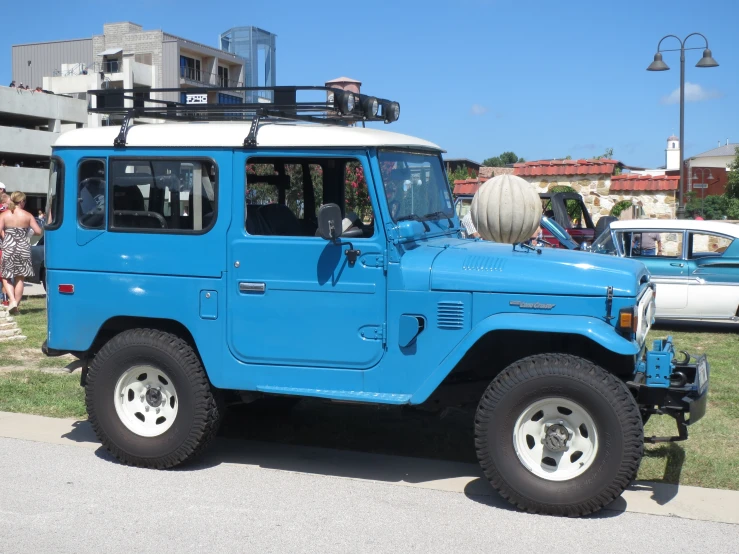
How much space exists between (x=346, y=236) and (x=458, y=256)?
71 centimetres

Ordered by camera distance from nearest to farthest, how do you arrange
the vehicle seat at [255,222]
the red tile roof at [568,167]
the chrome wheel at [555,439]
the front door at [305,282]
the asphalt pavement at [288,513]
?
the asphalt pavement at [288,513]
the chrome wheel at [555,439]
the front door at [305,282]
the vehicle seat at [255,222]
the red tile roof at [568,167]

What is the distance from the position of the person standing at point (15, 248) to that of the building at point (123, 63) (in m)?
43.3

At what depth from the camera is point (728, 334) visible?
1220 centimetres

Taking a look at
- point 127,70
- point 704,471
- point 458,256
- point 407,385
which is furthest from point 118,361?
point 127,70

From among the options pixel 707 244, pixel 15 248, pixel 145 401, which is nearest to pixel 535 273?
pixel 145 401

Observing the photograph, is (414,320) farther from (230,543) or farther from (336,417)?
(336,417)

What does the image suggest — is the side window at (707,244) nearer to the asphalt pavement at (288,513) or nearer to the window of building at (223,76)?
the asphalt pavement at (288,513)

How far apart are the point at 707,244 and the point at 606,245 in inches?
79.6

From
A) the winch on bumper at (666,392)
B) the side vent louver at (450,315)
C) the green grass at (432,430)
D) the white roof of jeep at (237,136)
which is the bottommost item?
the green grass at (432,430)

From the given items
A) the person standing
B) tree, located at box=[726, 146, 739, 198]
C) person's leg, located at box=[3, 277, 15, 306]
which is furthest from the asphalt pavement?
tree, located at box=[726, 146, 739, 198]

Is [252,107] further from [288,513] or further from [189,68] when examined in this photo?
[189,68]

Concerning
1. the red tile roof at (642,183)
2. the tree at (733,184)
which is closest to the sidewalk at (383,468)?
the red tile roof at (642,183)

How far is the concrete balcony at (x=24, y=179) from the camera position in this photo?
47.1 metres

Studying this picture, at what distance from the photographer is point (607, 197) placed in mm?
20625
